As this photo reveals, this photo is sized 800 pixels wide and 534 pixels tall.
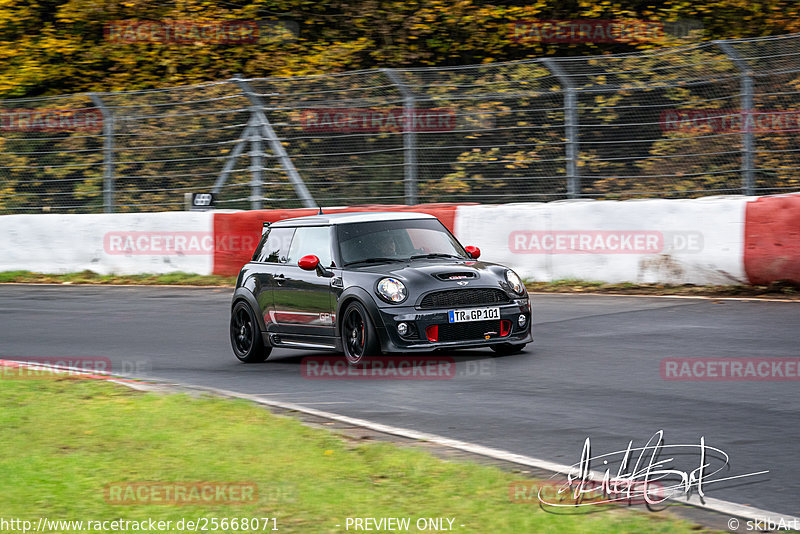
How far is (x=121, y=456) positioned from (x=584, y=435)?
8.74 feet

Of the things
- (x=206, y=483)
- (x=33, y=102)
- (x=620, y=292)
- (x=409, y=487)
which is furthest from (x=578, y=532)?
(x=33, y=102)

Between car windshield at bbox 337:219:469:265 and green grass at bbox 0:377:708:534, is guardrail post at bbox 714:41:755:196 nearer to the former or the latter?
car windshield at bbox 337:219:469:265

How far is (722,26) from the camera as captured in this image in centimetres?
2445

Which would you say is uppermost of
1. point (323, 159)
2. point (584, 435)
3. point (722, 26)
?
point (722, 26)

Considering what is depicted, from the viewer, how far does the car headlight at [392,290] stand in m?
10.4

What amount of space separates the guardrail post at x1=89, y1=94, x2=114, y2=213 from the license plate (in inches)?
507

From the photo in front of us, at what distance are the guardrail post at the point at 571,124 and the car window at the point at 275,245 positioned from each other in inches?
262

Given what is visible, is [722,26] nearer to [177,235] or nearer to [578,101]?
[578,101]

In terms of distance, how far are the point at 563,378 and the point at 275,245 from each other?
366cm
